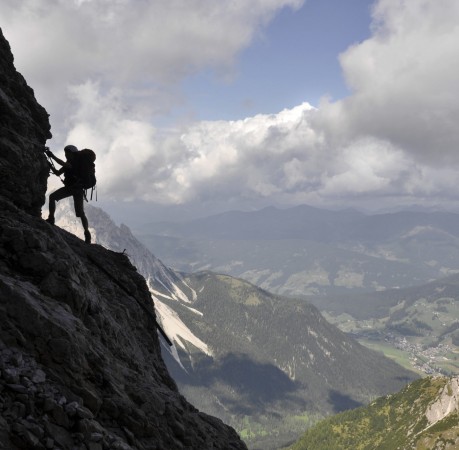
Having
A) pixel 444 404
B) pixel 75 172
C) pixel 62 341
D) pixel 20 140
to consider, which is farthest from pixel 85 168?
pixel 444 404

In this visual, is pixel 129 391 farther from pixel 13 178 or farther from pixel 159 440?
pixel 13 178

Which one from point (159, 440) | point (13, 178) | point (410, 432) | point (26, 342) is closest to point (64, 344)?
point (26, 342)

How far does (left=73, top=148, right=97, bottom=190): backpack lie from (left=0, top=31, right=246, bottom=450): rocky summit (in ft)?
6.46

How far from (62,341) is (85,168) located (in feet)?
49.4

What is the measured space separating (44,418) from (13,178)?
15373 mm

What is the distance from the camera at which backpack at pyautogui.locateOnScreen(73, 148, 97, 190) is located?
88.0 ft

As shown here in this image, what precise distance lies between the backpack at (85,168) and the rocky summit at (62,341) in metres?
1.97

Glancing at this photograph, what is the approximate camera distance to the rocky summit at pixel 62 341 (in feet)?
40.8

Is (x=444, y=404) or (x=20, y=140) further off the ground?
(x=20, y=140)

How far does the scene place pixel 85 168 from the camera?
27.2m

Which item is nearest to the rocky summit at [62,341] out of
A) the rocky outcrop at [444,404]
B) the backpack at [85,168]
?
the backpack at [85,168]

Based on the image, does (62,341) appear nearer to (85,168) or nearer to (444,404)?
(85,168)

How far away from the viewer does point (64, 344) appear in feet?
48.7

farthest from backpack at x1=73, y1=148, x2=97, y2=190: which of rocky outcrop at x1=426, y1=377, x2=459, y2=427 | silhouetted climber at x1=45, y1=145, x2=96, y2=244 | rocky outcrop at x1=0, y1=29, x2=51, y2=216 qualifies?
rocky outcrop at x1=426, y1=377, x2=459, y2=427
